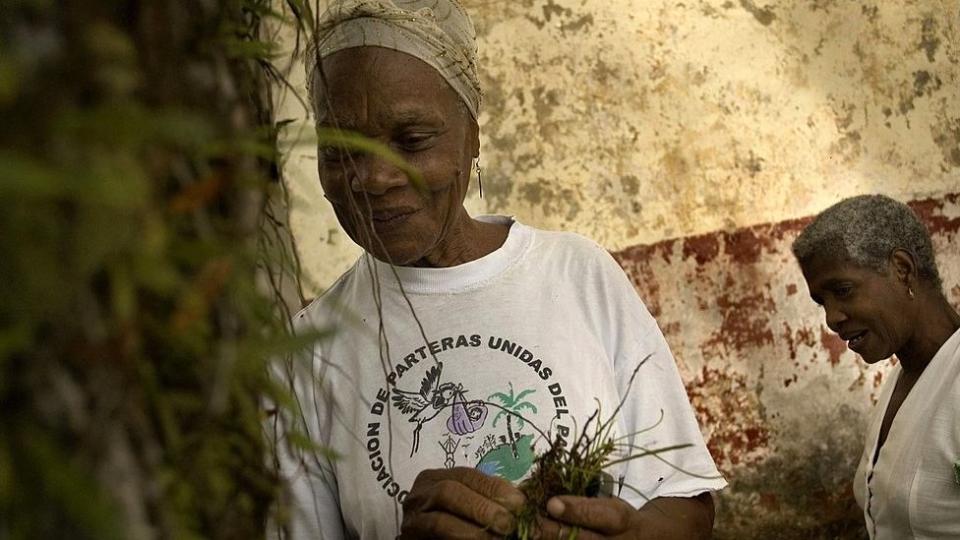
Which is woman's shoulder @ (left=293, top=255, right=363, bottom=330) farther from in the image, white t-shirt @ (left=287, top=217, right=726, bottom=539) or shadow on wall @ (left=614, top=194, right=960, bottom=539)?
shadow on wall @ (left=614, top=194, right=960, bottom=539)

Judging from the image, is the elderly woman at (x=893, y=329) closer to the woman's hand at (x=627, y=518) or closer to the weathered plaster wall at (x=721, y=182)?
the weathered plaster wall at (x=721, y=182)

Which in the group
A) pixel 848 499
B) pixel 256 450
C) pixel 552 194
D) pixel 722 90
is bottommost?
pixel 848 499

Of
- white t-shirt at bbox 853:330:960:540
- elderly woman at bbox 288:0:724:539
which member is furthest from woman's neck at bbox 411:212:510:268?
white t-shirt at bbox 853:330:960:540

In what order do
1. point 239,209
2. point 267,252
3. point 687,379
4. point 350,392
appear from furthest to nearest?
point 687,379 → point 350,392 → point 267,252 → point 239,209

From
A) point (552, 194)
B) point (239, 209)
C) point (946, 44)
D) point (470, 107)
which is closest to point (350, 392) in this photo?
point (470, 107)

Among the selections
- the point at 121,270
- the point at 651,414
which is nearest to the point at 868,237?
the point at 651,414

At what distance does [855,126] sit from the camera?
12.5 feet

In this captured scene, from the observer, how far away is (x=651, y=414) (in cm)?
157

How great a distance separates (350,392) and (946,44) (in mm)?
3211

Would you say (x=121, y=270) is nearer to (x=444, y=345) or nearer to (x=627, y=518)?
(x=627, y=518)

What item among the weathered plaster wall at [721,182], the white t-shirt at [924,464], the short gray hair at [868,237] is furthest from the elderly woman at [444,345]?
the weathered plaster wall at [721,182]

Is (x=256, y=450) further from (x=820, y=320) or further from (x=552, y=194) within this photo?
(x=820, y=320)

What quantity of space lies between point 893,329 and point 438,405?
1.56 m

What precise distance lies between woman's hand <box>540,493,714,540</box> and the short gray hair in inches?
51.6
